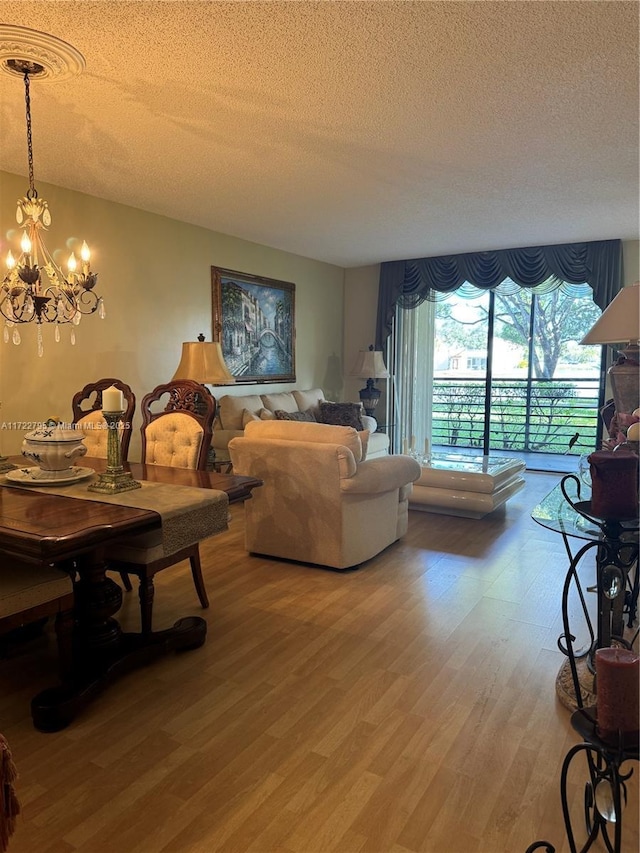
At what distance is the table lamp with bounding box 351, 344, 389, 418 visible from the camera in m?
7.10

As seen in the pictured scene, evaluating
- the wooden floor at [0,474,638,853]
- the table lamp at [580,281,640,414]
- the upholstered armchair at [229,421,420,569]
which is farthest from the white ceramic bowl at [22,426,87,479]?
the table lamp at [580,281,640,414]

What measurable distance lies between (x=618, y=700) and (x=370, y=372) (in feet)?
19.5

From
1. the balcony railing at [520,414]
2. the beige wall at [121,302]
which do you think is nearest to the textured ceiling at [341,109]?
the beige wall at [121,302]

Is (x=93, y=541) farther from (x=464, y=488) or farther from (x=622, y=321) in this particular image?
(x=464, y=488)

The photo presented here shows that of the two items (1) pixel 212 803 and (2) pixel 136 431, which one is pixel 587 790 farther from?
(2) pixel 136 431

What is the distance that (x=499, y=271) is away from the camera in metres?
6.46

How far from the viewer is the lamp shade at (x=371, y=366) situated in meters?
7.09

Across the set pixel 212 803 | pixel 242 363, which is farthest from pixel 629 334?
pixel 242 363

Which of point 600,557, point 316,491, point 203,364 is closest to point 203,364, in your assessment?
point 203,364

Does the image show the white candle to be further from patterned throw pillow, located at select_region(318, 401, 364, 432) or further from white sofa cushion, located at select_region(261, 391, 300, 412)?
patterned throw pillow, located at select_region(318, 401, 364, 432)

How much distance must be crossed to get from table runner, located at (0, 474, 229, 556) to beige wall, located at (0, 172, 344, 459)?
6.20 ft

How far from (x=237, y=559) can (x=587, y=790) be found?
99.7 inches

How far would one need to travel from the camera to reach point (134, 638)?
2.48 metres

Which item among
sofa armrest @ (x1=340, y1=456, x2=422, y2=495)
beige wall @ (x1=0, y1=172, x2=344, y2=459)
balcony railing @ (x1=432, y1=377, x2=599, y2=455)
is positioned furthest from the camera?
balcony railing @ (x1=432, y1=377, x2=599, y2=455)
